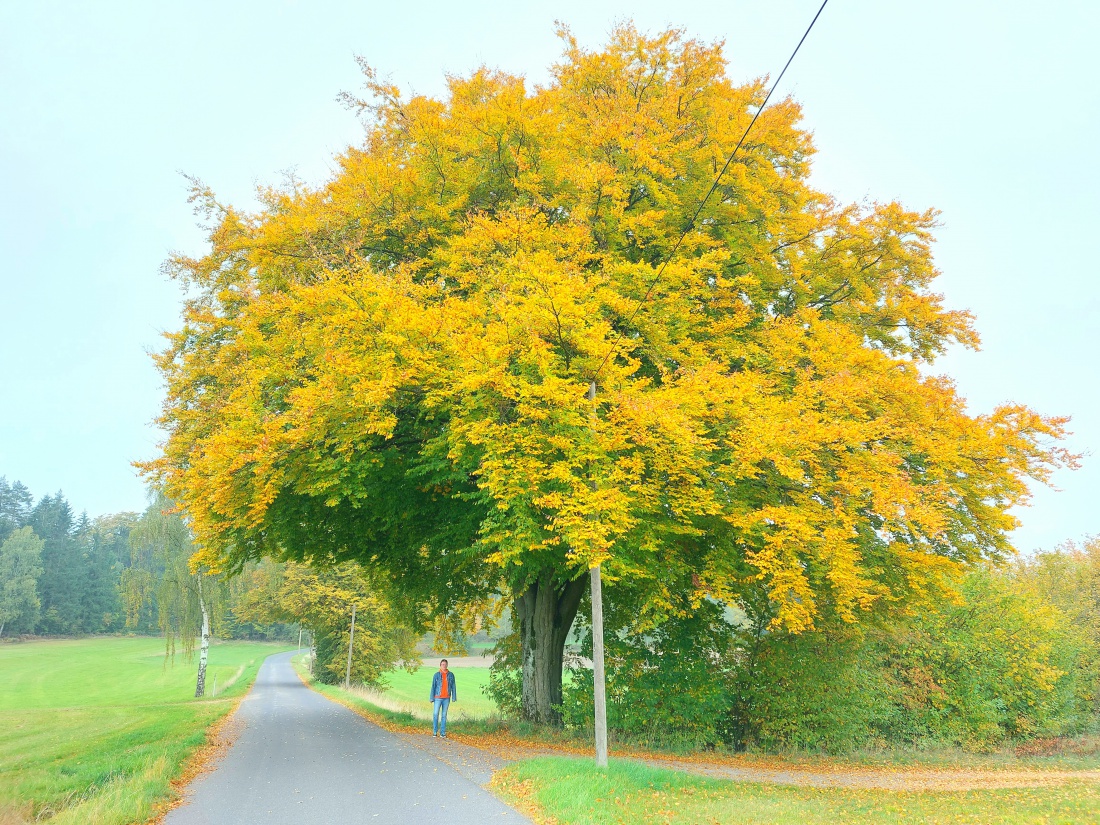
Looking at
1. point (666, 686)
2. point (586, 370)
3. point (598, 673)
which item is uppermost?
point (586, 370)

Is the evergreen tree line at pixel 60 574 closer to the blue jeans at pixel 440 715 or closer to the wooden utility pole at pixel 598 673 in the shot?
the blue jeans at pixel 440 715

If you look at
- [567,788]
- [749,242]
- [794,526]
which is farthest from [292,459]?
[749,242]

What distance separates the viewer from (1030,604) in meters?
18.3

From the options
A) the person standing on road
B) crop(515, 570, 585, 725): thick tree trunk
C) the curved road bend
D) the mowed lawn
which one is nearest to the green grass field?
the curved road bend

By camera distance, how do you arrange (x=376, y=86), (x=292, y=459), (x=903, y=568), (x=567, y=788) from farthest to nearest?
(x=376, y=86), (x=903, y=568), (x=292, y=459), (x=567, y=788)

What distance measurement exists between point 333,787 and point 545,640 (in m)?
7.13

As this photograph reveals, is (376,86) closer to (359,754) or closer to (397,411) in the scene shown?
(397,411)

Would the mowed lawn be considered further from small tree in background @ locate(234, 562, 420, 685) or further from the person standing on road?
small tree in background @ locate(234, 562, 420, 685)

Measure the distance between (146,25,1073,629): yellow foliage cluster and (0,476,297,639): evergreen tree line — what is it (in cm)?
5451

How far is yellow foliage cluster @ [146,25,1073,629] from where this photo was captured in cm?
939

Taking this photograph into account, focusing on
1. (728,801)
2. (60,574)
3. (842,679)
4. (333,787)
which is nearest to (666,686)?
(842,679)

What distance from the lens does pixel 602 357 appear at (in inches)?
376

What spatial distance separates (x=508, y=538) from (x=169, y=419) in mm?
7608

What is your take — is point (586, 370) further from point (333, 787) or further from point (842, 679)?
point (842, 679)
